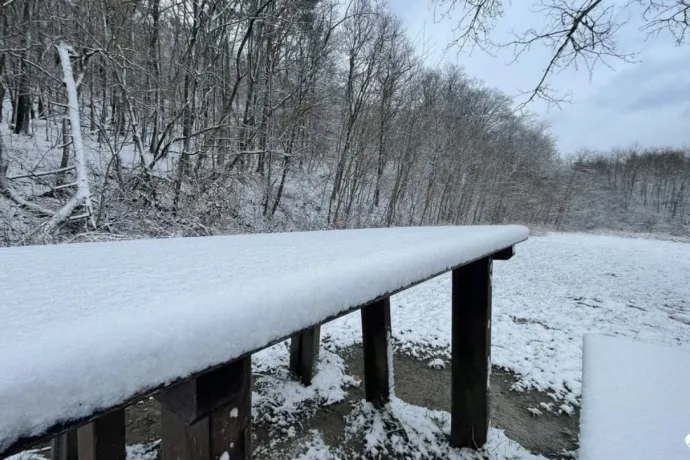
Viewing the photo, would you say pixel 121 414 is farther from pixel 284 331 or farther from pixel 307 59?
pixel 307 59

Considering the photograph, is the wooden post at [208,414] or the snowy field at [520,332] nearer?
the wooden post at [208,414]

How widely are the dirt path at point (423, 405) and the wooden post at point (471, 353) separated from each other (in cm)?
52

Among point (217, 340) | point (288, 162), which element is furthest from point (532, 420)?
point (288, 162)

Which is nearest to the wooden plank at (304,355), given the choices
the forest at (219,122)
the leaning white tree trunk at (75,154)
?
the forest at (219,122)

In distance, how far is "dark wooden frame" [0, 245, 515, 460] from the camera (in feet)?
2.22

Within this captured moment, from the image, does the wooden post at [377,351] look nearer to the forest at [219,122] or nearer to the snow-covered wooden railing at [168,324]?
the snow-covered wooden railing at [168,324]

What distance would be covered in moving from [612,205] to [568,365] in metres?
47.0

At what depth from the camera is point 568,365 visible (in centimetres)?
364

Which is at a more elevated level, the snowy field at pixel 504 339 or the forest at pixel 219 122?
the forest at pixel 219 122

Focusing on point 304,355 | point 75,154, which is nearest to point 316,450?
point 304,355

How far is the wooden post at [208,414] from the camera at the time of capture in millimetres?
678

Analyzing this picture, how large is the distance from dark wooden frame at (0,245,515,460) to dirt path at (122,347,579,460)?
1.33 ft

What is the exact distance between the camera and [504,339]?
4.29m

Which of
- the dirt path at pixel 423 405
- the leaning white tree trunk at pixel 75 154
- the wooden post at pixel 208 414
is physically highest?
the leaning white tree trunk at pixel 75 154
